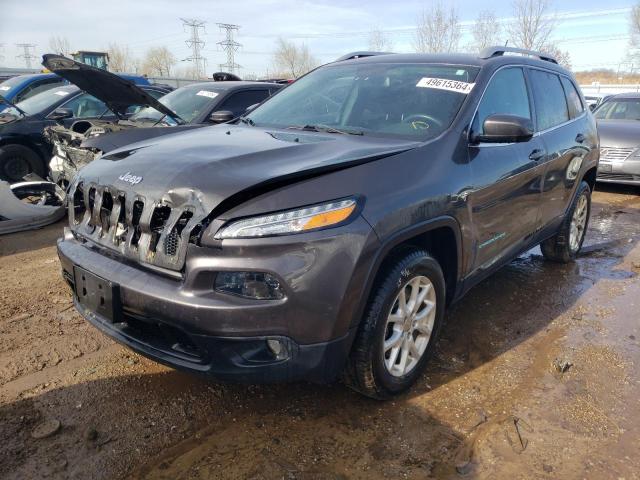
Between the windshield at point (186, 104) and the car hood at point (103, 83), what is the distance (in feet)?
2.09

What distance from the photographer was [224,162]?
2393mm

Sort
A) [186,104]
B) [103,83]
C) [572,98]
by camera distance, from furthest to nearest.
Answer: [186,104] < [103,83] < [572,98]

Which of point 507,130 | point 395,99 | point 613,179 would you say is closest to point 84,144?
point 395,99

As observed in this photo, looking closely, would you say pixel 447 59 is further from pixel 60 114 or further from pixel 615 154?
pixel 615 154

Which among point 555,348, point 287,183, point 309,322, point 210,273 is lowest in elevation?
point 555,348

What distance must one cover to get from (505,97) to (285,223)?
224 cm

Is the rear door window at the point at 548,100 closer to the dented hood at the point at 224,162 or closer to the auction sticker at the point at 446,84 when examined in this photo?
the auction sticker at the point at 446,84

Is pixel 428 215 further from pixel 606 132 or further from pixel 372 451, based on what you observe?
pixel 606 132

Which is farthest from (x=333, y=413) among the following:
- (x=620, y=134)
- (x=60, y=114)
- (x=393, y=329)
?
(x=620, y=134)

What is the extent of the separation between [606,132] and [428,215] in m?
8.00

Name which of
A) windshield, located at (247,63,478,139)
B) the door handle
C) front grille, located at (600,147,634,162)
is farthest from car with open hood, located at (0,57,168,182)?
front grille, located at (600,147,634,162)

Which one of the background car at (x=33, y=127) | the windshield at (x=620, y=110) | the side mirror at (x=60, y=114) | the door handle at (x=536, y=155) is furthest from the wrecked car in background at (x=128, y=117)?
the windshield at (x=620, y=110)

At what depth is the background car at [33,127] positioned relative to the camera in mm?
7133

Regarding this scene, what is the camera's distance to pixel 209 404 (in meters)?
2.70
